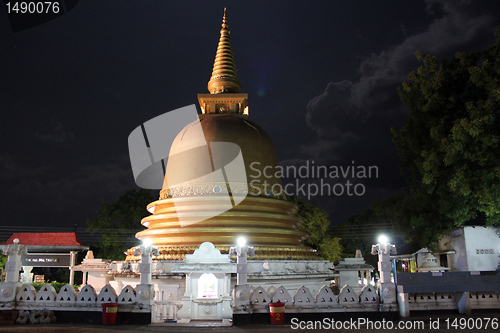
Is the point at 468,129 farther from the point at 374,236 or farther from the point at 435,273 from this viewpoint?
the point at 374,236

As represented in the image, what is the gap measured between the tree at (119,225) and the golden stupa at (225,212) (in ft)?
42.5

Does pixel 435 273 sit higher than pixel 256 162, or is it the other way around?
pixel 256 162

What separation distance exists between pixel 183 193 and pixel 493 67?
49.1ft

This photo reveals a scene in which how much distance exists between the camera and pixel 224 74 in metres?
24.5

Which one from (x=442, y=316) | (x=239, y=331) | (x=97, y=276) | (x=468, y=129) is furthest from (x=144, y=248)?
→ (x=468, y=129)

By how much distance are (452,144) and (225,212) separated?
34.0 ft

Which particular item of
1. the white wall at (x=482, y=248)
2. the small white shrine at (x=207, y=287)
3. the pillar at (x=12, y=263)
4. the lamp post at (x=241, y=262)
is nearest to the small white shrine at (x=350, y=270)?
the white wall at (x=482, y=248)

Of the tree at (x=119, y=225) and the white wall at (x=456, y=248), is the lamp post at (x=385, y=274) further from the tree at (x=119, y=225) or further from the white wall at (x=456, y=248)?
the tree at (x=119, y=225)

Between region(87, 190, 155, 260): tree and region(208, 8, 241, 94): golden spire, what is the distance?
14136 mm

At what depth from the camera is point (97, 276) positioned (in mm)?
21000

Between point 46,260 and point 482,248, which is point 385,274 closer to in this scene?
point 482,248

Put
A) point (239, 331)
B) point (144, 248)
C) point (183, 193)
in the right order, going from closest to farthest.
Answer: point (239, 331) < point (144, 248) < point (183, 193)

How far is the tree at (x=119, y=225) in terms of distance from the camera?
3117 cm

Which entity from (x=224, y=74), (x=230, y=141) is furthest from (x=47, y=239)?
(x=224, y=74)
